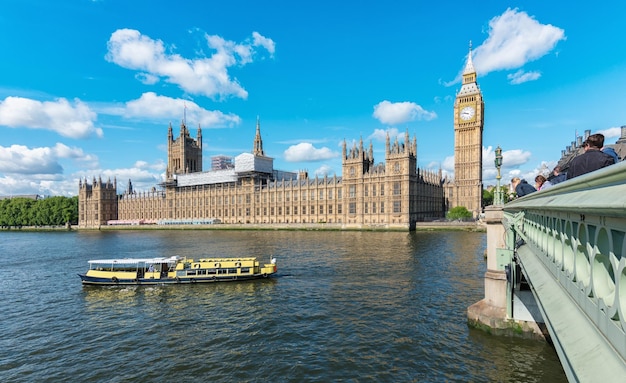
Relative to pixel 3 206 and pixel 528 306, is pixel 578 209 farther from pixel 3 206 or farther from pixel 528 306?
pixel 3 206

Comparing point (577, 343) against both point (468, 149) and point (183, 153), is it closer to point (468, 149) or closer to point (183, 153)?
point (468, 149)

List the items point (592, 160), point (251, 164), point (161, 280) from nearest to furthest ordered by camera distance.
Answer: point (592, 160) < point (161, 280) < point (251, 164)

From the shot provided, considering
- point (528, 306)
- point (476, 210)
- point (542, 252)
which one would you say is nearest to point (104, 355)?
point (542, 252)

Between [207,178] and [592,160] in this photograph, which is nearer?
[592,160]

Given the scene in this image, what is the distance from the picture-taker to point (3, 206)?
559 ft

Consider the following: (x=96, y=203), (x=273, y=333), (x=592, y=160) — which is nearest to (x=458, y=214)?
(x=273, y=333)

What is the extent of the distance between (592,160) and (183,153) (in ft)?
579

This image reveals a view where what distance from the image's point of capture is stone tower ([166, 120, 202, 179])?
169875 millimetres

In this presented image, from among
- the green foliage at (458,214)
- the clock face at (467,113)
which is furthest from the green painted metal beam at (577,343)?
the clock face at (467,113)

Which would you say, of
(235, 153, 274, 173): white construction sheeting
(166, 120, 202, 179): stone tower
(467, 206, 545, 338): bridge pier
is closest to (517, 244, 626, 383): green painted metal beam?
(467, 206, 545, 338): bridge pier

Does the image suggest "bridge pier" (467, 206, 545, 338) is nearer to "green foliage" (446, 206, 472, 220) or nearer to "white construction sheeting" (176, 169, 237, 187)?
"green foliage" (446, 206, 472, 220)

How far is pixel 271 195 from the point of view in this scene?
122 meters

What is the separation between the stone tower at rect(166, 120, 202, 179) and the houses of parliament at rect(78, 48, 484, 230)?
711 mm

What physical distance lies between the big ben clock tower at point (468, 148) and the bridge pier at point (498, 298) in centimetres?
10547
